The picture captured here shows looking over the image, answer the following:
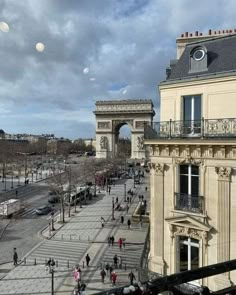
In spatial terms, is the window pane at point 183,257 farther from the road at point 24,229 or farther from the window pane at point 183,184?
the road at point 24,229

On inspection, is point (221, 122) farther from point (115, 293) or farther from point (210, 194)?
point (115, 293)

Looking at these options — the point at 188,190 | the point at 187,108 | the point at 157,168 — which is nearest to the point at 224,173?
A: the point at 188,190

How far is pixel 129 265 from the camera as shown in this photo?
24547mm

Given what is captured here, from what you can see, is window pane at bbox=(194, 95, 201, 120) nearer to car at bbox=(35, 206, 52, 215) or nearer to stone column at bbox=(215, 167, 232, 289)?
stone column at bbox=(215, 167, 232, 289)

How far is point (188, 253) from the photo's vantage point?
498 inches

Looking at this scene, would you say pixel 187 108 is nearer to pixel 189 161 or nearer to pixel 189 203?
pixel 189 161

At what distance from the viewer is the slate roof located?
12.6 m

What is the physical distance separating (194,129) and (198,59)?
9.37ft

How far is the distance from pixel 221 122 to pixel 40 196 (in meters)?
45.3

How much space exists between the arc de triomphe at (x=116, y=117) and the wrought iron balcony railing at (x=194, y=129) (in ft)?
290

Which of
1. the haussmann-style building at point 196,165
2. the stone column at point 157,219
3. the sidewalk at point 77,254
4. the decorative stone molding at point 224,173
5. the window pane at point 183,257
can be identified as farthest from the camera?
the sidewalk at point 77,254

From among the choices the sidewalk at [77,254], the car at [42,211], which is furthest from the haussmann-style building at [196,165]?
the car at [42,211]

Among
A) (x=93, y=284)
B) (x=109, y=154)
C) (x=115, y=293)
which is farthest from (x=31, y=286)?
(x=109, y=154)

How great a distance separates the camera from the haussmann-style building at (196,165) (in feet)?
37.7
